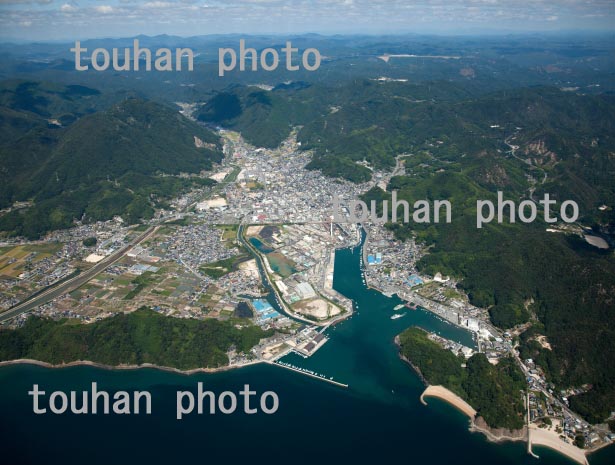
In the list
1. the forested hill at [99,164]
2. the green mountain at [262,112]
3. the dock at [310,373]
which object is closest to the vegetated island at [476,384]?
the dock at [310,373]

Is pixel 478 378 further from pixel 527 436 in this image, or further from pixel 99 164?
pixel 99 164

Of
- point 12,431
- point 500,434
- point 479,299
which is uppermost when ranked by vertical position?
point 479,299

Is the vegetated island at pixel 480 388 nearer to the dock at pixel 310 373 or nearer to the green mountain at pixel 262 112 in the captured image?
the dock at pixel 310 373

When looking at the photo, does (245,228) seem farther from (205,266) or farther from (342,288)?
(342,288)

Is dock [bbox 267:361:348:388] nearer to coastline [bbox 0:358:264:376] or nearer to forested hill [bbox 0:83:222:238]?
coastline [bbox 0:358:264:376]

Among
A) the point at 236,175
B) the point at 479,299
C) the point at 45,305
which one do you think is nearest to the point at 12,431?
the point at 45,305

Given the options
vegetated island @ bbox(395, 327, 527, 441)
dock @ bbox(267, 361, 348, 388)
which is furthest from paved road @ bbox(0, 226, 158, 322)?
vegetated island @ bbox(395, 327, 527, 441)

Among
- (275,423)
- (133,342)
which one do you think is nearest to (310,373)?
(275,423)
